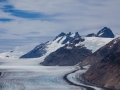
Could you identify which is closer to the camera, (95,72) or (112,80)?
(112,80)

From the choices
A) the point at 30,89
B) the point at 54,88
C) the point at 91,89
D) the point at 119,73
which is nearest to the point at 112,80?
the point at 119,73

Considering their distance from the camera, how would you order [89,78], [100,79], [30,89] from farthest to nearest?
[89,78] → [100,79] → [30,89]

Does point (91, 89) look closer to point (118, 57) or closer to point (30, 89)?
point (30, 89)

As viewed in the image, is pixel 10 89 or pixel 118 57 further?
pixel 118 57

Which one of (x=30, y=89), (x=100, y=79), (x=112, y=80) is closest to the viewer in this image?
(x=30, y=89)

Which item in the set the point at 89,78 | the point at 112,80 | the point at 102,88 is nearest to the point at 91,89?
the point at 102,88

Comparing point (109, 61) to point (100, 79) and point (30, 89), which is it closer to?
point (100, 79)
